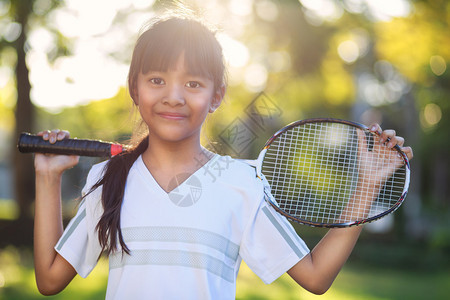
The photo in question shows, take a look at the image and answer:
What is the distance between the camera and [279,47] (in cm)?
1653

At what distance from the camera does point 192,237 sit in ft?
6.32

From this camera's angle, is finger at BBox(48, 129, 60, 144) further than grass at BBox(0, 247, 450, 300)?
No

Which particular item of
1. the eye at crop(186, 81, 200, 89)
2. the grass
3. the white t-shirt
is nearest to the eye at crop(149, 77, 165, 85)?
the eye at crop(186, 81, 200, 89)

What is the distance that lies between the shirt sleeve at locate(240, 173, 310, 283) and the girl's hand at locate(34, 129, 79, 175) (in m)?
0.87

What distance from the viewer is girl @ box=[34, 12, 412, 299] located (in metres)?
1.91

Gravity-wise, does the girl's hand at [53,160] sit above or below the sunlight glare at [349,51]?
above

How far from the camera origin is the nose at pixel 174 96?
1942 mm

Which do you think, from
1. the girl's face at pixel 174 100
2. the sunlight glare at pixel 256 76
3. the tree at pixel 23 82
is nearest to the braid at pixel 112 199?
the girl's face at pixel 174 100

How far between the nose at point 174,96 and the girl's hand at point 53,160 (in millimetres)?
604

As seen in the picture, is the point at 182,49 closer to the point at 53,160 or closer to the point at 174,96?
the point at 174,96

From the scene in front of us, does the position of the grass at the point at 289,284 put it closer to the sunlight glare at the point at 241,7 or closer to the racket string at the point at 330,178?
the racket string at the point at 330,178

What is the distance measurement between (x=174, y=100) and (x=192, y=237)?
52 centimetres

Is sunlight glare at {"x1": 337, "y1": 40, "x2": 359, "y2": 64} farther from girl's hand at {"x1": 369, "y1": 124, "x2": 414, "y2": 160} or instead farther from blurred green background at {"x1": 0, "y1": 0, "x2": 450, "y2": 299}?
girl's hand at {"x1": 369, "y1": 124, "x2": 414, "y2": 160}

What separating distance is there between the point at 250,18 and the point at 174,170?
14373mm
